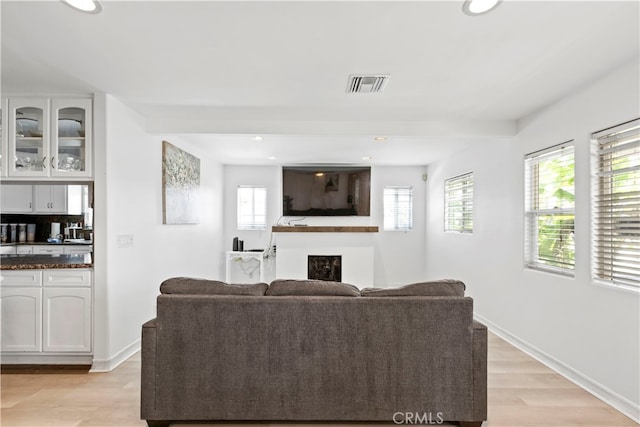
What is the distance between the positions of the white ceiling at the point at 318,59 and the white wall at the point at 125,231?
0.27m

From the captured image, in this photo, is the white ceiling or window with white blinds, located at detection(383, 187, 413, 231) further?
window with white blinds, located at detection(383, 187, 413, 231)

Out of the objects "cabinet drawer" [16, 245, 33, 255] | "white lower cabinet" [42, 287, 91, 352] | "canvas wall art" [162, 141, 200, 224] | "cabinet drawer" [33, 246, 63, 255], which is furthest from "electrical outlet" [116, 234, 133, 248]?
"cabinet drawer" [16, 245, 33, 255]

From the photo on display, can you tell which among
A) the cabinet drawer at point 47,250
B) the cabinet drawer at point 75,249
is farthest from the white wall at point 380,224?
the cabinet drawer at point 47,250

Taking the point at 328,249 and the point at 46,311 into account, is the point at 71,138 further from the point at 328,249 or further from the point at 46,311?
the point at 328,249

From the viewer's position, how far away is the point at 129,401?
2699mm

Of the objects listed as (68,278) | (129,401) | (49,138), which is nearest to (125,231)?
(68,278)

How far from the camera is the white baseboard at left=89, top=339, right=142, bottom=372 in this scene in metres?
3.25

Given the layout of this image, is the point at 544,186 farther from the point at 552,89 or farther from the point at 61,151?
the point at 61,151

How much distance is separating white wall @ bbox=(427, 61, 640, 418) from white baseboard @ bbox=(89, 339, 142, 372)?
12.6 feet

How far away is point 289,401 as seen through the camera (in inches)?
90.6

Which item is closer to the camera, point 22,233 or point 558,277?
point 558,277

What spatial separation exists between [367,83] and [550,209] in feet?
6.86

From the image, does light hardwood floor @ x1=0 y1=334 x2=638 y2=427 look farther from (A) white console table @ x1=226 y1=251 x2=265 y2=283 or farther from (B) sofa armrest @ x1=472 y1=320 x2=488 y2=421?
(A) white console table @ x1=226 y1=251 x2=265 y2=283

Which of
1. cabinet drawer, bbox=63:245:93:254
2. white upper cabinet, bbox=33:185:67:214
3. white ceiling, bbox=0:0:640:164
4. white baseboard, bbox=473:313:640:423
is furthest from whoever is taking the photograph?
cabinet drawer, bbox=63:245:93:254
